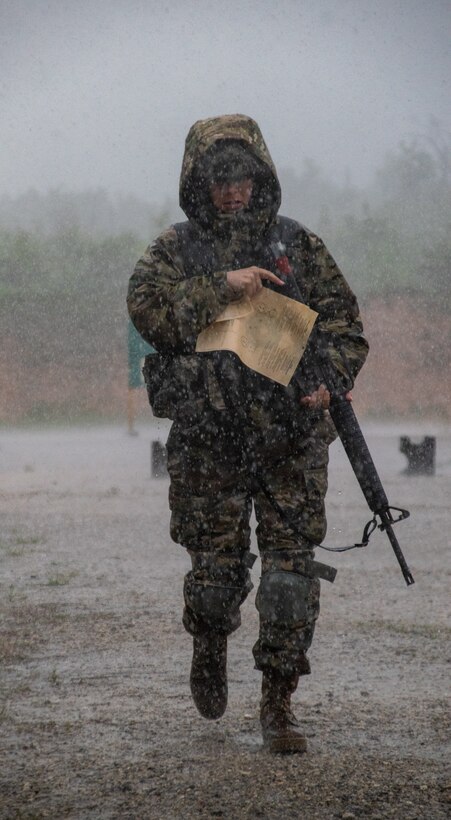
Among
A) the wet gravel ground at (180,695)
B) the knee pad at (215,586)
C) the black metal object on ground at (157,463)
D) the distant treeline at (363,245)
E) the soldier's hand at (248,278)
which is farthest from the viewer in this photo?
the distant treeline at (363,245)

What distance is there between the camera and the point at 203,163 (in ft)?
12.8

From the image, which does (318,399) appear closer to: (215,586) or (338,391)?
(338,391)

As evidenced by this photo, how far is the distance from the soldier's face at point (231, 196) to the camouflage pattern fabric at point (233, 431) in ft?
0.12

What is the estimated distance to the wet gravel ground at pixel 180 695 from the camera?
3195 mm

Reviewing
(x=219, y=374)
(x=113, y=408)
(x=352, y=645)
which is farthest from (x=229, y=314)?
(x=113, y=408)

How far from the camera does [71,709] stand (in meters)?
4.20

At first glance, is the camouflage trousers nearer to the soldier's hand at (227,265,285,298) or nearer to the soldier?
the soldier

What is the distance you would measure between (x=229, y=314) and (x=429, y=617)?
2.78m

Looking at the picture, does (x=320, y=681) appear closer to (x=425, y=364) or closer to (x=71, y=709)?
(x=71, y=709)

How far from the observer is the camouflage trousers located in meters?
3.75

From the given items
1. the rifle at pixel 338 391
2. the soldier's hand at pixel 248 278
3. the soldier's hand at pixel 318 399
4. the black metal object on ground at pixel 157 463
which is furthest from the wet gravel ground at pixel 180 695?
the black metal object on ground at pixel 157 463

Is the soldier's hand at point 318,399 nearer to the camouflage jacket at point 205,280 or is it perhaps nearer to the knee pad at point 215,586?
the camouflage jacket at point 205,280

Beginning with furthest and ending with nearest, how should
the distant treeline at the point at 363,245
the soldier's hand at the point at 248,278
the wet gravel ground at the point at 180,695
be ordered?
the distant treeline at the point at 363,245
the soldier's hand at the point at 248,278
the wet gravel ground at the point at 180,695

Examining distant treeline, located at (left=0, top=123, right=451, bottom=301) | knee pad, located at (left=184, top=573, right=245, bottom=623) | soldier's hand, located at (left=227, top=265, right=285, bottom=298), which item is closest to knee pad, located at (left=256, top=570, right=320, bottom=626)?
knee pad, located at (left=184, top=573, right=245, bottom=623)
